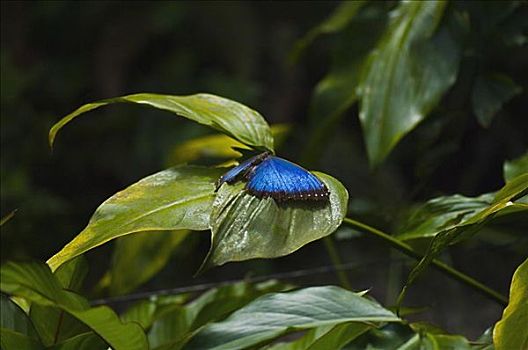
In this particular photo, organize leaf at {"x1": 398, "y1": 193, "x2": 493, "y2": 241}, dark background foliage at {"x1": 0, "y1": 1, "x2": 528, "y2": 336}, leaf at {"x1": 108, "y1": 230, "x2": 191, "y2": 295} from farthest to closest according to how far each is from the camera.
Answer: dark background foliage at {"x1": 0, "y1": 1, "x2": 528, "y2": 336}
leaf at {"x1": 108, "y1": 230, "x2": 191, "y2": 295}
leaf at {"x1": 398, "y1": 193, "x2": 493, "y2": 241}

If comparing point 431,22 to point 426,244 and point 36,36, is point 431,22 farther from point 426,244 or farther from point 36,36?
point 36,36

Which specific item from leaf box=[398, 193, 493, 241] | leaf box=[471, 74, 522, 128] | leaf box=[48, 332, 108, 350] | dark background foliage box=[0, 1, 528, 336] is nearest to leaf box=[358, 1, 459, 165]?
leaf box=[471, 74, 522, 128]

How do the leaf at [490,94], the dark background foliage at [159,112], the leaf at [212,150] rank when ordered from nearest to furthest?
the leaf at [490,94], the leaf at [212,150], the dark background foliage at [159,112]

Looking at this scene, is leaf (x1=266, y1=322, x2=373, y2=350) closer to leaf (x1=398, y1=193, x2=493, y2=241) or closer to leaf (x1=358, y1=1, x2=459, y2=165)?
leaf (x1=398, y1=193, x2=493, y2=241)

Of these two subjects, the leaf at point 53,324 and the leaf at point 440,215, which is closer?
the leaf at point 53,324

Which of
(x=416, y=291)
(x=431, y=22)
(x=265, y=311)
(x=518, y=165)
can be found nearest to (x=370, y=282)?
(x=416, y=291)

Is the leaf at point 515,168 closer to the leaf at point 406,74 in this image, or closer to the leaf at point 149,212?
the leaf at point 406,74

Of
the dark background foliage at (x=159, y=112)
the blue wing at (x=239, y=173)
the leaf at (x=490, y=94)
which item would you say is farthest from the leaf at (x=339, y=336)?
the dark background foliage at (x=159, y=112)
